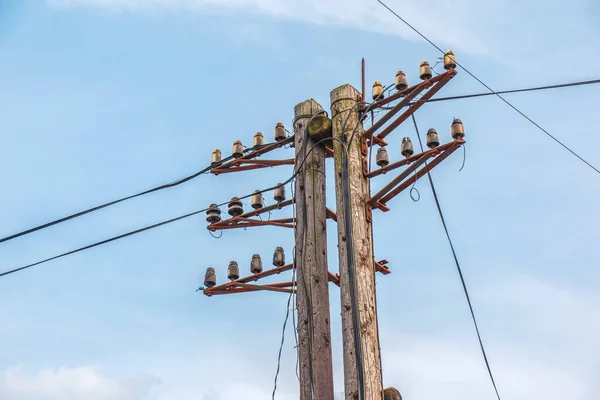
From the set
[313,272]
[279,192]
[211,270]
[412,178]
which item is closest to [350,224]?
[313,272]

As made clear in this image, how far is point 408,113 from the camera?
7832 millimetres

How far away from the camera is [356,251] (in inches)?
264

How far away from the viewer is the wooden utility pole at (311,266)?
21.7 ft

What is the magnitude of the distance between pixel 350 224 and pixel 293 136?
60.5 inches

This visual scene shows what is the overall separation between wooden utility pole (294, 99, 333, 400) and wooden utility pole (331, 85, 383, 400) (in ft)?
0.99

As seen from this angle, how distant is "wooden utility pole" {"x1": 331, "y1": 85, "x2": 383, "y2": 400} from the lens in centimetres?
624

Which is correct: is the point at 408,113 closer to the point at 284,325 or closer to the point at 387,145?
the point at 387,145

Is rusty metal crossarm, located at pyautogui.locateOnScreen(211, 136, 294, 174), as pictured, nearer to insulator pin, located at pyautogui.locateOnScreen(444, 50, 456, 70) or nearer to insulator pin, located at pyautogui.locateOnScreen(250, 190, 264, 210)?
insulator pin, located at pyautogui.locateOnScreen(250, 190, 264, 210)

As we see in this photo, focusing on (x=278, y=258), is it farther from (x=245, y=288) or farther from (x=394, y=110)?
(x=394, y=110)

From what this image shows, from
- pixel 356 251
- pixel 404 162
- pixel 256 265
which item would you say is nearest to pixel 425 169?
pixel 404 162

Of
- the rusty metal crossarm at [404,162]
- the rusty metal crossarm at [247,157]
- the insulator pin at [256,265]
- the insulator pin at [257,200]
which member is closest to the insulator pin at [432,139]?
the rusty metal crossarm at [404,162]

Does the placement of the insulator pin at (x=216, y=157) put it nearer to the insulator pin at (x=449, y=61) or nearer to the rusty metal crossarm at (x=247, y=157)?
the rusty metal crossarm at (x=247, y=157)

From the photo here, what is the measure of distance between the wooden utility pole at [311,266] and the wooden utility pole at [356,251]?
0.30 metres

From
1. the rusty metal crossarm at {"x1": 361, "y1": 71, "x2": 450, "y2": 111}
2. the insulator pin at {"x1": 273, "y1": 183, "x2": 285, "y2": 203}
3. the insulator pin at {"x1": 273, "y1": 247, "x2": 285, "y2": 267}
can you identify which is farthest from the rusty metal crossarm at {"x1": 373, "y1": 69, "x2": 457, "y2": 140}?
the insulator pin at {"x1": 273, "y1": 247, "x2": 285, "y2": 267}
